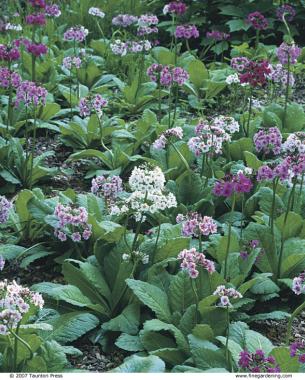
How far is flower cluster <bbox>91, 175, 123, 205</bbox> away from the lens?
4328mm

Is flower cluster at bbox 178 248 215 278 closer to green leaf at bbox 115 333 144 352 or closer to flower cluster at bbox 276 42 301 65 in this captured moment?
green leaf at bbox 115 333 144 352

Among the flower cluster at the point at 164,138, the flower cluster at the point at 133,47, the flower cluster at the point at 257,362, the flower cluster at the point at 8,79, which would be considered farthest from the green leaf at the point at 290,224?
the flower cluster at the point at 133,47

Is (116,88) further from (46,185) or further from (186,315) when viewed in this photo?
(186,315)

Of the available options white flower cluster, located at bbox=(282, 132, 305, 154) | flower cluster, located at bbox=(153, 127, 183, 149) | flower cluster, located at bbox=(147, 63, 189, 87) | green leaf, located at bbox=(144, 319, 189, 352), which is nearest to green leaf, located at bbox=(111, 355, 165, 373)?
green leaf, located at bbox=(144, 319, 189, 352)

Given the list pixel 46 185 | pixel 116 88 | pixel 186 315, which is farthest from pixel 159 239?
pixel 116 88

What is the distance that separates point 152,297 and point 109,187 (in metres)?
0.89

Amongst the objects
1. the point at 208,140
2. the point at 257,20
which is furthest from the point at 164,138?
the point at 257,20

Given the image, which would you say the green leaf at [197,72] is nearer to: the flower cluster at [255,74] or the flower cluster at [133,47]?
the flower cluster at [133,47]

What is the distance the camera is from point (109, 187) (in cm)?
432

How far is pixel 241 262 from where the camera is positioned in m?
4.02

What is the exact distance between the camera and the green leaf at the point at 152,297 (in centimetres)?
361

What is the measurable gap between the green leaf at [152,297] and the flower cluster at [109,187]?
0.82 meters

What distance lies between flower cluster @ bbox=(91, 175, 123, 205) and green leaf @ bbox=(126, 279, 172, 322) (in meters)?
0.82

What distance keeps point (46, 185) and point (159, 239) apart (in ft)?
4.91
